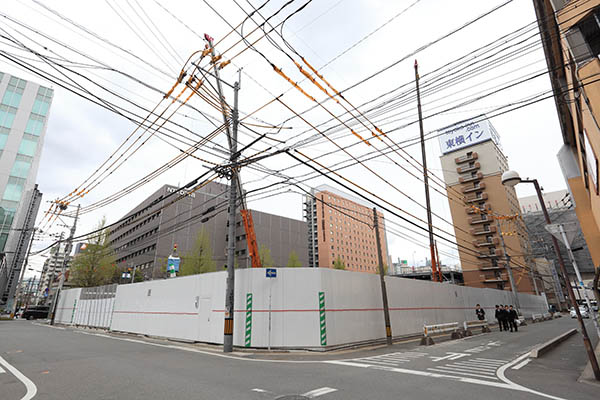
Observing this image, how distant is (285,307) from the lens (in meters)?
12.0

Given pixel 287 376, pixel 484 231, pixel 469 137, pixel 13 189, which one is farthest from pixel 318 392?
pixel 469 137

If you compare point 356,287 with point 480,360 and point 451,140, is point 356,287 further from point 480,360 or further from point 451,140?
point 451,140

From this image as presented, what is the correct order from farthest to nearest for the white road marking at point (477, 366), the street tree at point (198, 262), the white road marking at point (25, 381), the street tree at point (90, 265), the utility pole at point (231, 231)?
the street tree at point (198, 262)
the street tree at point (90, 265)
the utility pole at point (231, 231)
the white road marking at point (477, 366)
the white road marking at point (25, 381)

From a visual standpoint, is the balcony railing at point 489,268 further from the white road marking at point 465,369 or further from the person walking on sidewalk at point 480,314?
the white road marking at point 465,369

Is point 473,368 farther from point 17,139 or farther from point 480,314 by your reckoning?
point 17,139

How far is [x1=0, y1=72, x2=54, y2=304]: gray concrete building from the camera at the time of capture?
94.7 feet

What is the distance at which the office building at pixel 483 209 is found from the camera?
48.8 metres

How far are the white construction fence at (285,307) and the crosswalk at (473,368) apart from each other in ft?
16.1

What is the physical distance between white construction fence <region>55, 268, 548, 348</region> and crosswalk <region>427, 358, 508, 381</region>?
193 inches

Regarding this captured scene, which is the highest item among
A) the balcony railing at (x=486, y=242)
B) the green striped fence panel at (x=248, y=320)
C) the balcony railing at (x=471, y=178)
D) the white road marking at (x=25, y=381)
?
the balcony railing at (x=471, y=178)

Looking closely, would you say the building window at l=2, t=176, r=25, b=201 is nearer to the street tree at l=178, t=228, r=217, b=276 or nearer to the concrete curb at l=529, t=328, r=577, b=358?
the street tree at l=178, t=228, r=217, b=276

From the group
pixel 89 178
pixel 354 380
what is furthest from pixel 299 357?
pixel 89 178

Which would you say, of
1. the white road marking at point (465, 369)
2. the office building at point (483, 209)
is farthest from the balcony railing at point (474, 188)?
the white road marking at point (465, 369)

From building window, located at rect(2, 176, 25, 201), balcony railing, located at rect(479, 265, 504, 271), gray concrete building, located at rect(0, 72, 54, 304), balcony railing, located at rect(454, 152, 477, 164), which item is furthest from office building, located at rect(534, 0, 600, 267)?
balcony railing, located at rect(454, 152, 477, 164)
